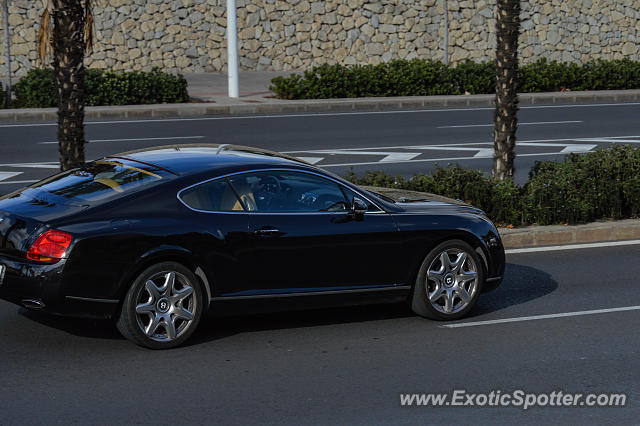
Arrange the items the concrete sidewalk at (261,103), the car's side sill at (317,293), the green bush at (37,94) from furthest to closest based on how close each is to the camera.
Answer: the green bush at (37,94) → the concrete sidewalk at (261,103) → the car's side sill at (317,293)

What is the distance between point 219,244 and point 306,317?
1340 millimetres

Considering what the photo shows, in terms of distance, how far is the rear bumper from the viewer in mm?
7293

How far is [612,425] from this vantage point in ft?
20.9

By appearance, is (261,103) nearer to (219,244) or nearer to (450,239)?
(450,239)

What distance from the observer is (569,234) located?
1205 cm

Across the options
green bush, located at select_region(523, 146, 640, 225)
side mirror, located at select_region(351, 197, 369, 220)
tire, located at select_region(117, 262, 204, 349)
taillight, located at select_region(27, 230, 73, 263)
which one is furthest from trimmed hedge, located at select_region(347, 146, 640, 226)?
taillight, located at select_region(27, 230, 73, 263)

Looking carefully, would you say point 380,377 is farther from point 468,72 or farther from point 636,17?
point 636,17

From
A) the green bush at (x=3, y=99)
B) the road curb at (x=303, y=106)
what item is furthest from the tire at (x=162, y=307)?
the green bush at (x=3, y=99)

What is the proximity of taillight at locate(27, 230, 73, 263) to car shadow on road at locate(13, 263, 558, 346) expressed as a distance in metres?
0.95

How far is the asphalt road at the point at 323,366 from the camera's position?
6.48m

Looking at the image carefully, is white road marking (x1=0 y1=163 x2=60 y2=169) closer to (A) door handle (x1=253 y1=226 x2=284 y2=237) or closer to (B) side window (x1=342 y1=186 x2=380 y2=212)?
(B) side window (x1=342 y1=186 x2=380 y2=212)

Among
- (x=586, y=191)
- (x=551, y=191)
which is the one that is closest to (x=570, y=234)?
(x=551, y=191)

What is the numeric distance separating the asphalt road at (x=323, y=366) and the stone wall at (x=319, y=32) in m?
25.8

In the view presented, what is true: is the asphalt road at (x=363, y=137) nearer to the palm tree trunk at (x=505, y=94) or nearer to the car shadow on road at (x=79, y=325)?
the palm tree trunk at (x=505, y=94)
